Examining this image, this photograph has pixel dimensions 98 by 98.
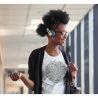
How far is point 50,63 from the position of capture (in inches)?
79.4

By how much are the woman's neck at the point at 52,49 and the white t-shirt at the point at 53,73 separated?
18 mm

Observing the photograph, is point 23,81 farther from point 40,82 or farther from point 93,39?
point 93,39

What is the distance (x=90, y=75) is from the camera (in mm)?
3246

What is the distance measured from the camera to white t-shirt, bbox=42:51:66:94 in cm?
197

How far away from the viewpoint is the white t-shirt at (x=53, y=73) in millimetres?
1967

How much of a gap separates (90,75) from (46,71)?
1306 mm

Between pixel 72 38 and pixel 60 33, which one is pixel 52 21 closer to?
pixel 60 33

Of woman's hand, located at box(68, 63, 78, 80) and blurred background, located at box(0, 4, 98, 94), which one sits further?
blurred background, located at box(0, 4, 98, 94)

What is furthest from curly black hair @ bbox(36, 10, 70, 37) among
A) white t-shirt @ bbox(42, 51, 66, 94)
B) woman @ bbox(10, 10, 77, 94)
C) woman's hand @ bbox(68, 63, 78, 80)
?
woman's hand @ bbox(68, 63, 78, 80)

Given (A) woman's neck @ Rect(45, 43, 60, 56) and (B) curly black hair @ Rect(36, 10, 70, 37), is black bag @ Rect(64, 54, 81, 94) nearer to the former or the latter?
(A) woman's neck @ Rect(45, 43, 60, 56)

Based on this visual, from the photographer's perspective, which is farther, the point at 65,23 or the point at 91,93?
the point at 91,93

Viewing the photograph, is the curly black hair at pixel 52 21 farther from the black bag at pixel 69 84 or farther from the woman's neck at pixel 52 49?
the black bag at pixel 69 84
